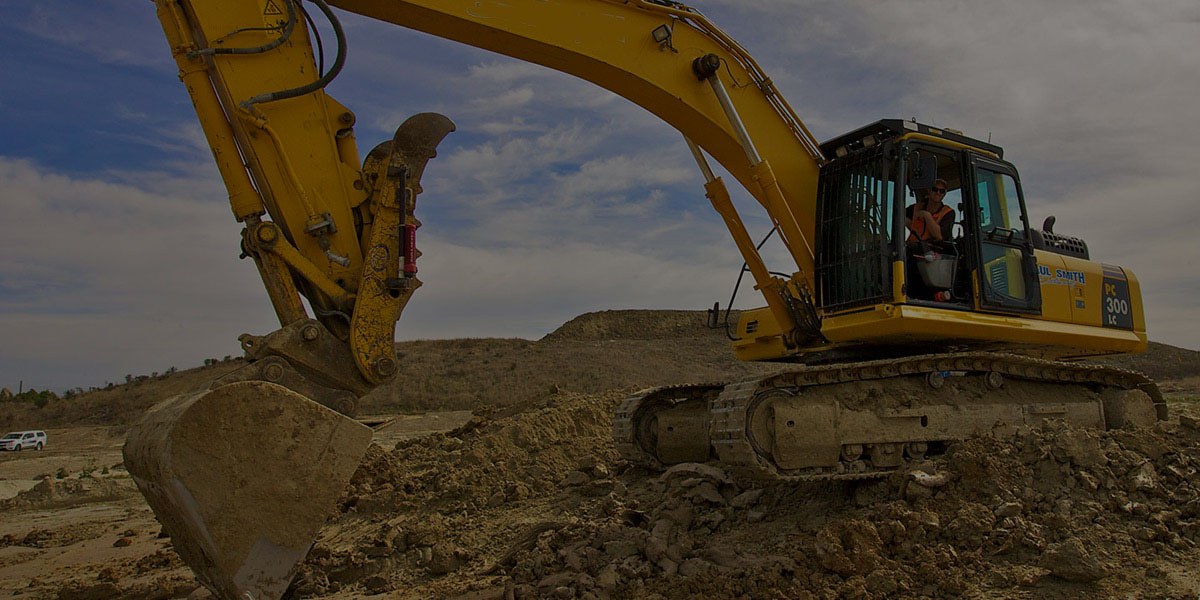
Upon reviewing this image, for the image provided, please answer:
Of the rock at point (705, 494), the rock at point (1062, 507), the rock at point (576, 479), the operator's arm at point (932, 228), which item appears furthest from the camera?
the rock at point (576, 479)

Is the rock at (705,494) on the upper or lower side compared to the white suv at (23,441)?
upper

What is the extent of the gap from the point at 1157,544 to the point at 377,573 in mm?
5049

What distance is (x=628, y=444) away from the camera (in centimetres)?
726

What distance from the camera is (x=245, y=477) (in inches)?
166

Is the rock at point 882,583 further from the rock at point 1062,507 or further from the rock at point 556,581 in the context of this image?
the rock at point 556,581

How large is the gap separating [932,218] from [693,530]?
2947 mm

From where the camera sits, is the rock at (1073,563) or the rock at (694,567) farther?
the rock at (694,567)

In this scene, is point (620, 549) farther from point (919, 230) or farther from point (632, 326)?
point (632, 326)

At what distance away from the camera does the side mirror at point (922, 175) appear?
6.00 metres

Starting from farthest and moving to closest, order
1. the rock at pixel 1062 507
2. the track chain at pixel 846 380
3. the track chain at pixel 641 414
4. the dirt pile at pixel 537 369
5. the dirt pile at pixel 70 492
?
1. the dirt pile at pixel 537 369
2. the dirt pile at pixel 70 492
3. the track chain at pixel 641 414
4. the track chain at pixel 846 380
5. the rock at pixel 1062 507

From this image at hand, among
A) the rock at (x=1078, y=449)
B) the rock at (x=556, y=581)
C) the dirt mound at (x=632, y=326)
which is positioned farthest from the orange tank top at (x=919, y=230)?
the dirt mound at (x=632, y=326)

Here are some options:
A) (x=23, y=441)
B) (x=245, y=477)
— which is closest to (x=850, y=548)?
(x=245, y=477)

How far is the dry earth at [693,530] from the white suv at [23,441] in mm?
17188

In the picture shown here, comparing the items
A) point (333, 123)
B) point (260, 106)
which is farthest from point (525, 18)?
point (260, 106)
